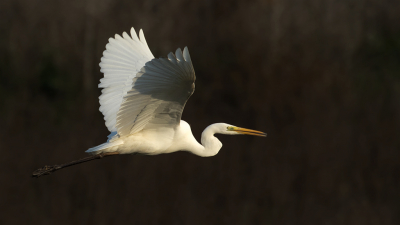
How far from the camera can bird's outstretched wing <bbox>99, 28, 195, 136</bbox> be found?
75.8 inches

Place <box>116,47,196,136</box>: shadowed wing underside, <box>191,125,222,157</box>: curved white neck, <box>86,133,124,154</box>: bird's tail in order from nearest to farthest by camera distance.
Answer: <box>116,47,196,136</box>: shadowed wing underside < <box>86,133,124,154</box>: bird's tail < <box>191,125,222,157</box>: curved white neck

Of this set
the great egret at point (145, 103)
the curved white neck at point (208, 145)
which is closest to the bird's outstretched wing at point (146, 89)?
the great egret at point (145, 103)

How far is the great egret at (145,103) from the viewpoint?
1.98 meters

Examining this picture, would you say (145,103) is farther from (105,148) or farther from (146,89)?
(105,148)

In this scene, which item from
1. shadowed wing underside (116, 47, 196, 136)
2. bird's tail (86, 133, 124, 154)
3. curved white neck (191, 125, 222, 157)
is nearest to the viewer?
shadowed wing underside (116, 47, 196, 136)

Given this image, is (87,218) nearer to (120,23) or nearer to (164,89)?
(120,23)

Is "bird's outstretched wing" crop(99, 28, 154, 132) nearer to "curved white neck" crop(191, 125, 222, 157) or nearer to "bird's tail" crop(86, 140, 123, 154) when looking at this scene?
"bird's tail" crop(86, 140, 123, 154)

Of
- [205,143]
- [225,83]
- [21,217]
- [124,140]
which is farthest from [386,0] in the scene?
[21,217]

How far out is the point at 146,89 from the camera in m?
2.08

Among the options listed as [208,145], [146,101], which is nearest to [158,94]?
[146,101]

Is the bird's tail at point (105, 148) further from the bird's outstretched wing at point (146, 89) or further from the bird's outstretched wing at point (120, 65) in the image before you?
the bird's outstretched wing at point (120, 65)

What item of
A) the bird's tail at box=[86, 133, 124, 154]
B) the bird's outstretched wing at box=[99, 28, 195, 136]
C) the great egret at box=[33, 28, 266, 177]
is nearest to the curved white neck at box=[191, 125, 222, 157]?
the great egret at box=[33, 28, 266, 177]

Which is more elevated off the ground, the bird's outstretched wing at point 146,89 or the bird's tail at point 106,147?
the bird's outstretched wing at point 146,89

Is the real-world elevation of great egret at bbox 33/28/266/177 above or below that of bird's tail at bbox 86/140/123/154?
above
